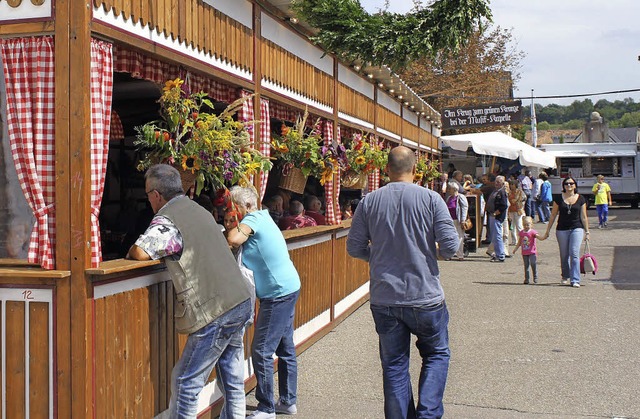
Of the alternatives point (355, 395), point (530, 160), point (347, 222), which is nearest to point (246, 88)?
point (355, 395)

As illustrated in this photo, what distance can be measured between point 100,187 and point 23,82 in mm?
705

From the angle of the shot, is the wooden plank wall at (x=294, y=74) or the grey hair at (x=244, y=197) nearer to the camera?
the grey hair at (x=244, y=197)

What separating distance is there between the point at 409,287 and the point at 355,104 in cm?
697

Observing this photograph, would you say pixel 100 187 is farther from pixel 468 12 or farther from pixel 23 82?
pixel 468 12

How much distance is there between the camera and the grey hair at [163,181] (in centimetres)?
459

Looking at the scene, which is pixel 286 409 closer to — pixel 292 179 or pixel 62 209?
pixel 62 209

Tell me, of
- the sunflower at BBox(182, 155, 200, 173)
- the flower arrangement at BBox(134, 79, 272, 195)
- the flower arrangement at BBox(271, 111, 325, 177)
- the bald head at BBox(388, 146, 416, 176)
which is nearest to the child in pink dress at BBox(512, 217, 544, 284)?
the flower arrangement at BBox(271, 111, 325, 177)

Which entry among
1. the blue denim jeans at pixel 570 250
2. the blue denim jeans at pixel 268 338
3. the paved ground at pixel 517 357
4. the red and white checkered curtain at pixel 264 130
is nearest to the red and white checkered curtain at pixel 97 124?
the blue denim jeans at pixel 268 338

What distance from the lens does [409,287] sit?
4852 mm

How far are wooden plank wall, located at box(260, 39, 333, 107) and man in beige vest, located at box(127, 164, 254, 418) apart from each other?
2.95m

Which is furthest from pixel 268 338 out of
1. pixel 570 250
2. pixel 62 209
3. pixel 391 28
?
pixel 570 250

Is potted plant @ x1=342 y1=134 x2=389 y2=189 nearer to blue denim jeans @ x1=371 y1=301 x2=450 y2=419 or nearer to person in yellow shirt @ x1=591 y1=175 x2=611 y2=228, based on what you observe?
blue denim jeans @ x1=371 y1=301 x2=450 y2=419

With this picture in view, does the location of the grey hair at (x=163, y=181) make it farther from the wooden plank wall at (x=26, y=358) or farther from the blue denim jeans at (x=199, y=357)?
the wooden plank wall at (x=26, y=358)

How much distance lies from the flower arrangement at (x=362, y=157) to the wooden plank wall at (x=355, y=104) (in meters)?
0.65
